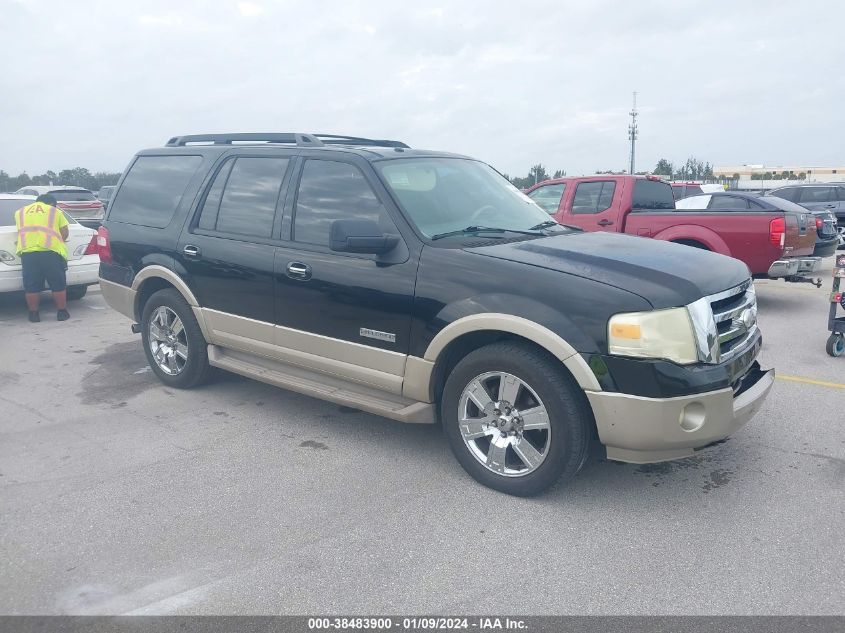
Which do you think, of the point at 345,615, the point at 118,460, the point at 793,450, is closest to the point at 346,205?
the point at 118,460

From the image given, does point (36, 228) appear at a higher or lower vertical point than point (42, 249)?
higher

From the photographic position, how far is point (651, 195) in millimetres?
10719

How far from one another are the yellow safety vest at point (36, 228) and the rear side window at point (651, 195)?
25.4 ft

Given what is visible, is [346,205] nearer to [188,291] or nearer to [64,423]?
[188,291]

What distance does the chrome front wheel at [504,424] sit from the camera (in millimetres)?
3828

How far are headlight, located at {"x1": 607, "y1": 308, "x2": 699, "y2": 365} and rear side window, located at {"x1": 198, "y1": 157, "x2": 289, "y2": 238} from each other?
2603 mm

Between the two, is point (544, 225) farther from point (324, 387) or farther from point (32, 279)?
point (32, 279)

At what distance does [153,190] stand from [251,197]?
1306 mm

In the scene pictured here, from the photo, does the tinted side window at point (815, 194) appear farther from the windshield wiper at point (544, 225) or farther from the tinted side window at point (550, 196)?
the windshield wiper at point (544, 225)

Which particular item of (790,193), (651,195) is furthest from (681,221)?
(790,193)

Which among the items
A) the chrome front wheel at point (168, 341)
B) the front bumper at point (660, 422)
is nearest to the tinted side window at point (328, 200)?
the chrome front wheel at point (168, 341)

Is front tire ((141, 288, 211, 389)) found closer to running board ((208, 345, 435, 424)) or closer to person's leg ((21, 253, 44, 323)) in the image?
running board ((208, 345, 435, 424))

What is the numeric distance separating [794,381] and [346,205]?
13.5ft

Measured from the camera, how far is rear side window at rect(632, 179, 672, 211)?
34.3 ft
